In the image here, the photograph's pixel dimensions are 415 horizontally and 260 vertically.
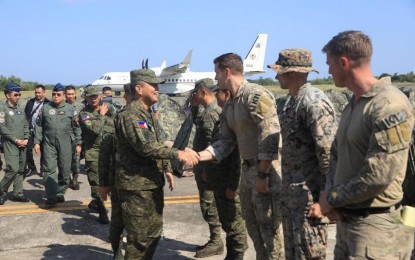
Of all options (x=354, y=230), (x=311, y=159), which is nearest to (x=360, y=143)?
(x=354, y=230)

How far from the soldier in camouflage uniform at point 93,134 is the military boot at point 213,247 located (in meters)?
1.79

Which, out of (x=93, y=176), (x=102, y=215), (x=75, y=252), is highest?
(x=93, y=176)

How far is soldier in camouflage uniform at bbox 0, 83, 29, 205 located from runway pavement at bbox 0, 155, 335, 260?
26 centimetres

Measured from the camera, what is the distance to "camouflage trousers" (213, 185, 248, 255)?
15.9 ft

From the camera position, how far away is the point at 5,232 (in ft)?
20.4

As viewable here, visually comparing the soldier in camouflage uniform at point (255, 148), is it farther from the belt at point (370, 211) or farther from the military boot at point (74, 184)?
the military boot at point (74, 184)

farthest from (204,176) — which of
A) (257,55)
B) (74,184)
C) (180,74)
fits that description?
(257,55)

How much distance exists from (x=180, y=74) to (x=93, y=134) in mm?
38682

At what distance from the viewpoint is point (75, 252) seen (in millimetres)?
5566

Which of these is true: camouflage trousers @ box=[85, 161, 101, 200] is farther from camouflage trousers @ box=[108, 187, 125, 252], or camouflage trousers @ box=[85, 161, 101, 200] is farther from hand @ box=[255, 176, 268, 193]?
hand @ box=[255, 176, 268, 193]

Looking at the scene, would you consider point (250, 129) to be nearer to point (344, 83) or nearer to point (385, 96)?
point (344, 83)

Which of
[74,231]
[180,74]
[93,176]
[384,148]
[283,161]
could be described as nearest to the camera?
[384,148]

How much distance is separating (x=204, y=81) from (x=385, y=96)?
3.24 meters

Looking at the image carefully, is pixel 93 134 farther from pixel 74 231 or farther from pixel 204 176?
pixel 204 176
